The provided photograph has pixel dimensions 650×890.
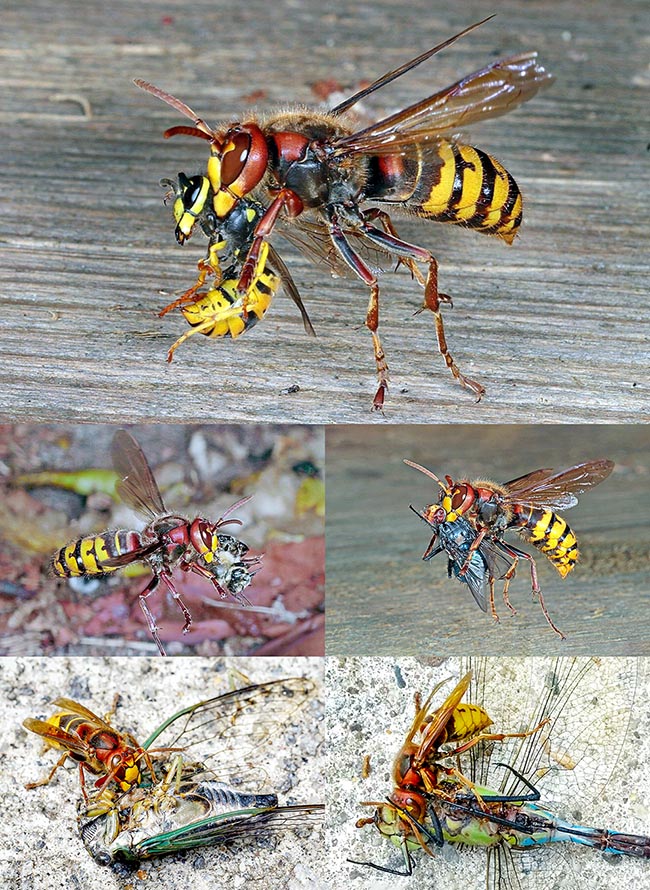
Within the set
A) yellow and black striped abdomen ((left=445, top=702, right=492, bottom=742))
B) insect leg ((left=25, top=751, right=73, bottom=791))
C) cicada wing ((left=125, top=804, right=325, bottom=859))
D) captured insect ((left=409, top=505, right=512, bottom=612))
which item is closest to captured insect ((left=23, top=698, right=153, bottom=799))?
insect leg ((left=25, top=751, right=73, bottom=791))

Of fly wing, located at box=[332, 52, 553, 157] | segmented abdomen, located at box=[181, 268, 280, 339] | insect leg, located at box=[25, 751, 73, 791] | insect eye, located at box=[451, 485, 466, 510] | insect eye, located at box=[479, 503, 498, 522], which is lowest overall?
insect leg, located at box=[25, 751, 73, 791]

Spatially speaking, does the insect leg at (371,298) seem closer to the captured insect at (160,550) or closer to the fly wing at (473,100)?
the fly wing at (473,100)

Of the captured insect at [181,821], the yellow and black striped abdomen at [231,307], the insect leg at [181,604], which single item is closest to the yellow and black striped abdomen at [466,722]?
the captured insect at [181,821]

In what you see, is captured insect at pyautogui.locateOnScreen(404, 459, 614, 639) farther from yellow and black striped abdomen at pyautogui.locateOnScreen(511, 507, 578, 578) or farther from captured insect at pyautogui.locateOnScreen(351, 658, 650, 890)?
captured insect at pyautogui.locateOnScreen(351, 658, 650, 890)

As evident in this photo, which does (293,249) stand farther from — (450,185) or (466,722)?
(466,722)

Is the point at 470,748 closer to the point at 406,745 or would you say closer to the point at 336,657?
the point at 406,745

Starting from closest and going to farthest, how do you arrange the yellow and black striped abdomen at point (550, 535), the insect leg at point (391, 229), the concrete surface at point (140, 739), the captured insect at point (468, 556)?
the concrete surface at point (140, 739) < the captured insect at point (468, 556) < the yellow and black striped abdomen at point (550, 535) < the insect leg at point (391, 229)
